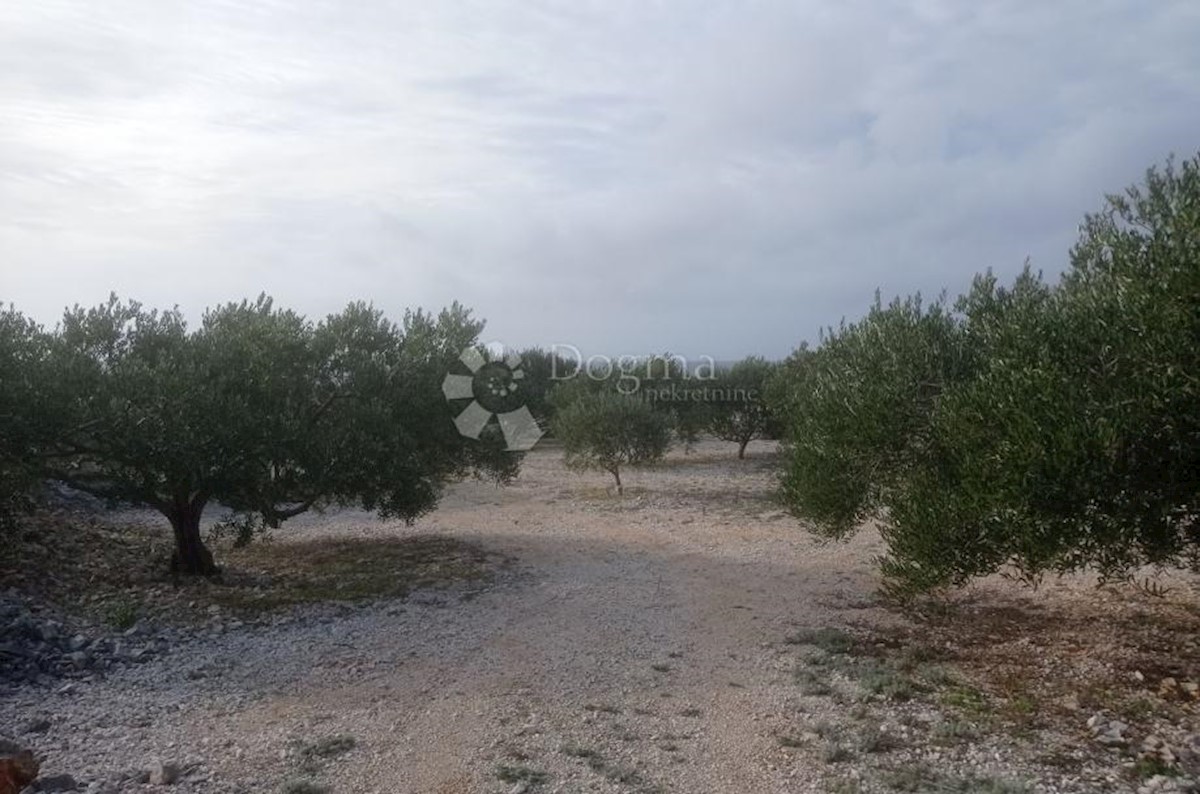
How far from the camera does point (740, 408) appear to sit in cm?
2994

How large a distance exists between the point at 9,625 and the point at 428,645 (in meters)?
4.28

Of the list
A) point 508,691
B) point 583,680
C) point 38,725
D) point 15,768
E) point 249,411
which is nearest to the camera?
point 15,768

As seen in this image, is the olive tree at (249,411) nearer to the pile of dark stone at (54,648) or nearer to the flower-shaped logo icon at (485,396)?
the flower-shaped logo icon at (485,396)

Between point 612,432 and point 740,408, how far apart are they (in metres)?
8.44

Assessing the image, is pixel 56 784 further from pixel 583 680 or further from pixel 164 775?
pixel 583 680

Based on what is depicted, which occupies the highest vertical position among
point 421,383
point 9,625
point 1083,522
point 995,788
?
point 421,383

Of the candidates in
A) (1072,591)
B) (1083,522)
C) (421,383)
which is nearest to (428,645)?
(421,383)

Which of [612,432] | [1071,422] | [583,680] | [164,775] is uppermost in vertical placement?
[1071,422]

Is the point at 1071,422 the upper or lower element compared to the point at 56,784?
upper

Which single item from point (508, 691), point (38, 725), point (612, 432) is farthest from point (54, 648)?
point (612, 432)

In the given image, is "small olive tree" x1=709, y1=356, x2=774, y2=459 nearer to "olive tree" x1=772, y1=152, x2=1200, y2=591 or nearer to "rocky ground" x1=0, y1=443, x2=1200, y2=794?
"rocky ground" x1=0, y1=443, x2=1200, y2=794

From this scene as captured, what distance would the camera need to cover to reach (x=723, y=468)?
1086 inches

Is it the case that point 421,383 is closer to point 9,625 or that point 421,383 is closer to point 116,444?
point 116,444

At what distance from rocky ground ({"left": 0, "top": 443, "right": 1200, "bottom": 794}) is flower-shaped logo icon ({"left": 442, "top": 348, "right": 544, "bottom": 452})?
112 inches
